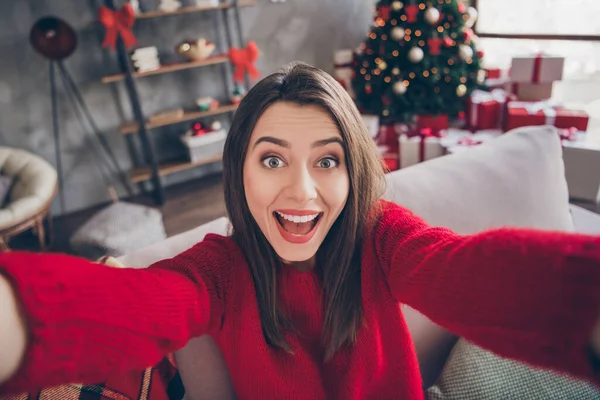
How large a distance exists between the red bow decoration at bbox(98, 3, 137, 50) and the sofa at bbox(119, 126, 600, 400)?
235 cm

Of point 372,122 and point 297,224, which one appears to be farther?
point 372,122

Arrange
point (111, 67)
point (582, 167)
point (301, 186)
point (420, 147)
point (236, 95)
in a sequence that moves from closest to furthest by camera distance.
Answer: point (301, 186)
point (582, 167)
point (420, 147)
point (111, 67)
point (236, 95)

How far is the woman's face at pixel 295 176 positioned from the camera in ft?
2.14

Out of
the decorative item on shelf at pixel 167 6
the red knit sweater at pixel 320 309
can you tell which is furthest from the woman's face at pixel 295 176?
the decorative item on shelf at pixel 167 6

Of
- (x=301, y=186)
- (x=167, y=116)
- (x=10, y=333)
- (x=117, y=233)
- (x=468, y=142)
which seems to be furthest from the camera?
(x=167, y=116)

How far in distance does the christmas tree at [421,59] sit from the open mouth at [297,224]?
7.90 ft

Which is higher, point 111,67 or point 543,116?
point 111,67

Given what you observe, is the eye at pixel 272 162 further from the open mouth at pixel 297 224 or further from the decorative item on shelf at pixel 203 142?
the decorative item on shelf at pixel 203 142

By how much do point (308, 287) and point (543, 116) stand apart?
2555mm

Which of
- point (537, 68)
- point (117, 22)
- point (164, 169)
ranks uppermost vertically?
point (117, 22)

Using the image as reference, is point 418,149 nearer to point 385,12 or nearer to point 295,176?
point 385,12

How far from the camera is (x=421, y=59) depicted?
9.13 ft

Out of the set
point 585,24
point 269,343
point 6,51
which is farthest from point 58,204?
point 585,24

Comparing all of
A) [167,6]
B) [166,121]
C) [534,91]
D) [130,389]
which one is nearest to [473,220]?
[130,389]
